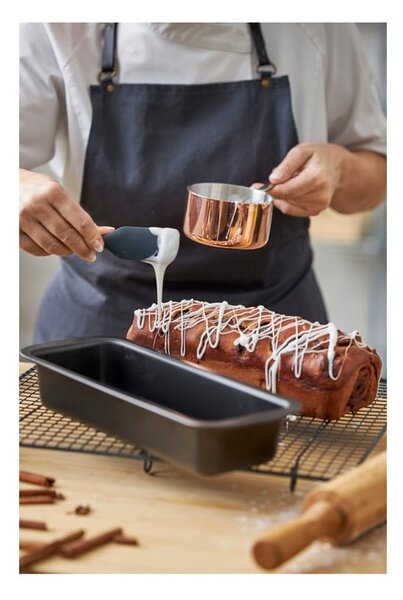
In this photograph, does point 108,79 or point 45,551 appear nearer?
point 45,551

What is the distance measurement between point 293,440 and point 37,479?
381mm

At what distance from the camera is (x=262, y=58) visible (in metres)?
1.83

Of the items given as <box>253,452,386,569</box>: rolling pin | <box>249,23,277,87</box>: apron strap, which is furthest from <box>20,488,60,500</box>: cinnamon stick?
<box>249,23,277,87</box>: apron strap

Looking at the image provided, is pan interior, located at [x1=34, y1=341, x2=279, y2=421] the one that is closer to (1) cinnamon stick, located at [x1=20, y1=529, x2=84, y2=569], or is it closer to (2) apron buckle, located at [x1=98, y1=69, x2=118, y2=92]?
(1) cinnamon stick, located at [x1=20, y1=529, x2=84, y2=569]

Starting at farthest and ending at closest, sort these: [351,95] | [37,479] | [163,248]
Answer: [351,95]
[163,248]
[37,479]

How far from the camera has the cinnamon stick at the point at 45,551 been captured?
41.1 inches

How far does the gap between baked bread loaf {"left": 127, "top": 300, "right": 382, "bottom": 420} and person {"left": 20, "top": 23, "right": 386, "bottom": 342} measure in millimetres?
284

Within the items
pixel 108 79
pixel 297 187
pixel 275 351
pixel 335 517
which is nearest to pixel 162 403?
pixel 275 351

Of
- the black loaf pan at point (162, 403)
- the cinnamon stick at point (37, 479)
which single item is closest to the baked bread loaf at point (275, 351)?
the black loaf pan at point (162, 403)

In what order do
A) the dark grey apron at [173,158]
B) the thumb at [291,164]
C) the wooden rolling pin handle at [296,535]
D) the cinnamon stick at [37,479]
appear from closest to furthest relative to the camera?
the wooden rolling pin handle at [296,535] → the cinnamon stick at [37,479] → the thumb at [291,164] → the dark grey apron at [173,158]

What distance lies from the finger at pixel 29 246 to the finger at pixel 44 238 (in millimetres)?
12

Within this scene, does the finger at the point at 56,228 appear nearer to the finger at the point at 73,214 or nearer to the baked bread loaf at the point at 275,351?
the finger at the point at 73,214

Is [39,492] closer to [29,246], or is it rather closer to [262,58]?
[29,246]

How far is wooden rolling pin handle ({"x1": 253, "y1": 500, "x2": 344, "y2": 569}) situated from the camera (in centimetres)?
98
